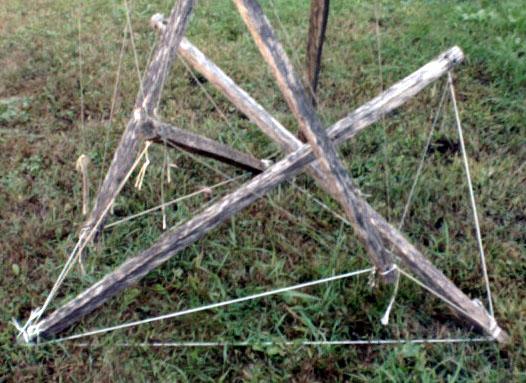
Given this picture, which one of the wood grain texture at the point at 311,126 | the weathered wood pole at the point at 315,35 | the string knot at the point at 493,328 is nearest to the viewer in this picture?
the wood grain texture at the point at 311,126

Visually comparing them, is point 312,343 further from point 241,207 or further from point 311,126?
point 311,126

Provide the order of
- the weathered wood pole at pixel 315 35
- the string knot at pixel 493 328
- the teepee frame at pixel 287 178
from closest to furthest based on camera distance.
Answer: the teepee frame at pixel 287 178 < the string knot at pixel 493 328 < the weathered wood pole at pixel 315 35

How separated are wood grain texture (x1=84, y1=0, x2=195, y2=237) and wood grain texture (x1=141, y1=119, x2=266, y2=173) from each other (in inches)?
1.7

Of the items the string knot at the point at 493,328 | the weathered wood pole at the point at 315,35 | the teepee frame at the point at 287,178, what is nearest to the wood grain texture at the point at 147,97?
the teepee frame at the point at 287,178

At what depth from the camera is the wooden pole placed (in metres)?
1.81

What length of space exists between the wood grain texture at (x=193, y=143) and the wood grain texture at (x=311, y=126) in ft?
1.68

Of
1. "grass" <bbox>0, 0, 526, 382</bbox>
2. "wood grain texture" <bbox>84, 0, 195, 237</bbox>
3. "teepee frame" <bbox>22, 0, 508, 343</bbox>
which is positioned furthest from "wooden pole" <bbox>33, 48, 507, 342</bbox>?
"wood grain texture" <bbox>84, 0, 195, 237</bbox>

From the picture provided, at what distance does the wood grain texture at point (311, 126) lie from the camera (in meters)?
1.58

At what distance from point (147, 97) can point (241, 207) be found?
1.56 feet

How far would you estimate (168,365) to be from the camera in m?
1.97

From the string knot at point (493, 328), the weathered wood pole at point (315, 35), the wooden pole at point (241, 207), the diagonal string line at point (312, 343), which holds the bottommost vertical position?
the string knot at point (493, 328)

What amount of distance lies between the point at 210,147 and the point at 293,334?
0.78m

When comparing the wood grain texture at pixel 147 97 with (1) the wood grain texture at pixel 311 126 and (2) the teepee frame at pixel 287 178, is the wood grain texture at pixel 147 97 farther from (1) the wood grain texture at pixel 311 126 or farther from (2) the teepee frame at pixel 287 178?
(1) the wood grain texture at pixel 311 126

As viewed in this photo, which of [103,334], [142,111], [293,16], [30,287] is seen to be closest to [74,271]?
[30,287]
